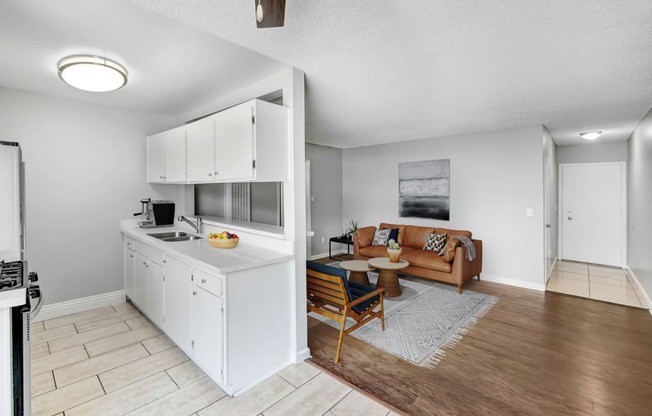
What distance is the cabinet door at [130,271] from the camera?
3456mm

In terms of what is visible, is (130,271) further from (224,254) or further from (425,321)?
(425,321)

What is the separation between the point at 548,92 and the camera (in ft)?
9.46

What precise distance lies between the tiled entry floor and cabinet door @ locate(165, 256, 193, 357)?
467cm

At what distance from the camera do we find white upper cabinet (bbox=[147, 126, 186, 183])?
10.7 ft

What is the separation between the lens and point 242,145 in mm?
2428

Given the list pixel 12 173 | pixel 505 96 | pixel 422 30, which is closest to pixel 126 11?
pixel 12 173

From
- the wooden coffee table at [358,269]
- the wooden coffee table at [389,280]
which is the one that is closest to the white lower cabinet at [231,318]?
the wooden coffee table at [358,269]

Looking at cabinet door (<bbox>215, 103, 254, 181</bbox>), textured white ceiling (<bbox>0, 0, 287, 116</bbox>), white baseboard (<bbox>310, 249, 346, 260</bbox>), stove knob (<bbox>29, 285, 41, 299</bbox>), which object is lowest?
white baseboard (<bbox>310, 249, 346, 260</bbox>)

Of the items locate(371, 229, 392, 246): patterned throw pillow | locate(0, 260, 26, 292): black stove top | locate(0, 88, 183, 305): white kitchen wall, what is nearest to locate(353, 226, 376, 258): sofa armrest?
locate(371, 229, 392, 246): patterned throw pillow

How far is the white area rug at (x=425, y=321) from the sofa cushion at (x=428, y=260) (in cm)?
31

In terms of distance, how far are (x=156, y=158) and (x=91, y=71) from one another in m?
1.51

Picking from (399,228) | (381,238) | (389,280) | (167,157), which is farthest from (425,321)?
(167,157)

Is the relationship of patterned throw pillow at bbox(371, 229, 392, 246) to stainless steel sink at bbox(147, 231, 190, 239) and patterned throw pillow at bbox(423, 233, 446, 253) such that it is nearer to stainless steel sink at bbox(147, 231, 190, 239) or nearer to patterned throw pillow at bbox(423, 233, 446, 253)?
patterned throw pillow at bbox(423, 233, 446, 253)

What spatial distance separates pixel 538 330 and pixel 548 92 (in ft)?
7.58
